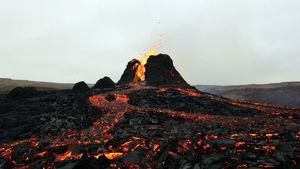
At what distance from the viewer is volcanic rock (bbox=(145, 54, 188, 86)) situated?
7049 cm

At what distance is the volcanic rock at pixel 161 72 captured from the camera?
231 ft

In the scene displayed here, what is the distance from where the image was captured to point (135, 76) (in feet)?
247

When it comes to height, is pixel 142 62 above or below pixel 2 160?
above

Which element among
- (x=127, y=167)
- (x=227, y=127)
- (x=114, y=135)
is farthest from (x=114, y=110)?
(x=127, y=167)

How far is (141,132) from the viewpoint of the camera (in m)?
36.5

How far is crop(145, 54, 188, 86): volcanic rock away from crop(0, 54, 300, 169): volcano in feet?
7.77

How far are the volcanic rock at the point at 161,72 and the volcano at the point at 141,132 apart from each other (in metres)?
2.37

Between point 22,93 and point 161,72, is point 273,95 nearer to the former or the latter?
point 161,72

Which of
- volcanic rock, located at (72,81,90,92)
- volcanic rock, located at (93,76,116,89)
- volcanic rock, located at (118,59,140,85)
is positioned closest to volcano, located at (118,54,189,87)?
volcanic rock, located at (118,59,140,85)

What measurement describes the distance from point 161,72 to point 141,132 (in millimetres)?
36558

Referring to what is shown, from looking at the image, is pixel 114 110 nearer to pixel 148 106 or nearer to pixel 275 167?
pixel 148 106

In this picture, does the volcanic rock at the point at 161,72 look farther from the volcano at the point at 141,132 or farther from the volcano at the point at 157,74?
the volcano at the point at 141,132

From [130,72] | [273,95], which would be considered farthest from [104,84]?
[273,95]

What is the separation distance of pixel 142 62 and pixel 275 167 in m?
57.0
